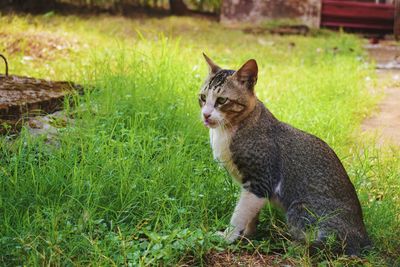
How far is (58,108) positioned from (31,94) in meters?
0.25

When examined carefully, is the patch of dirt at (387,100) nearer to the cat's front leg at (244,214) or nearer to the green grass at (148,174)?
the green grass at (148,174)

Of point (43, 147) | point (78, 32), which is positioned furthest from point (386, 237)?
point (78, 32)

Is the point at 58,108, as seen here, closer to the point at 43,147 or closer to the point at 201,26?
the point at 43,147

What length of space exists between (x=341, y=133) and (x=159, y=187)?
6.98 feet

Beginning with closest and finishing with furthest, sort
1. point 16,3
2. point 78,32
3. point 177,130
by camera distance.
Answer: point 177,130 → point 78,32 → point 16,3

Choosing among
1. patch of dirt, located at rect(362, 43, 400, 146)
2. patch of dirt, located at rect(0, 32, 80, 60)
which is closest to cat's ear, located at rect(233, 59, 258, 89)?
patch of dirt, located at rect(362, 43, 400, 146)

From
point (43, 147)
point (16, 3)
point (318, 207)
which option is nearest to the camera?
point (318, 207)

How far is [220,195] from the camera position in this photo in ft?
12.3

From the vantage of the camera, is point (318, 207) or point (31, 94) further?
point (31, 94)

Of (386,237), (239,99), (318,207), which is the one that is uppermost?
(239,99)

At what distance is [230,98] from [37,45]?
486 cm

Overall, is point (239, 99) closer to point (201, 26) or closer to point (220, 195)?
point (220, 195)

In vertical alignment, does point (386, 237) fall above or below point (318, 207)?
below

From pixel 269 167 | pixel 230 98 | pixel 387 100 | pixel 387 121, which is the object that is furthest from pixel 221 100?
pixel 387 100
